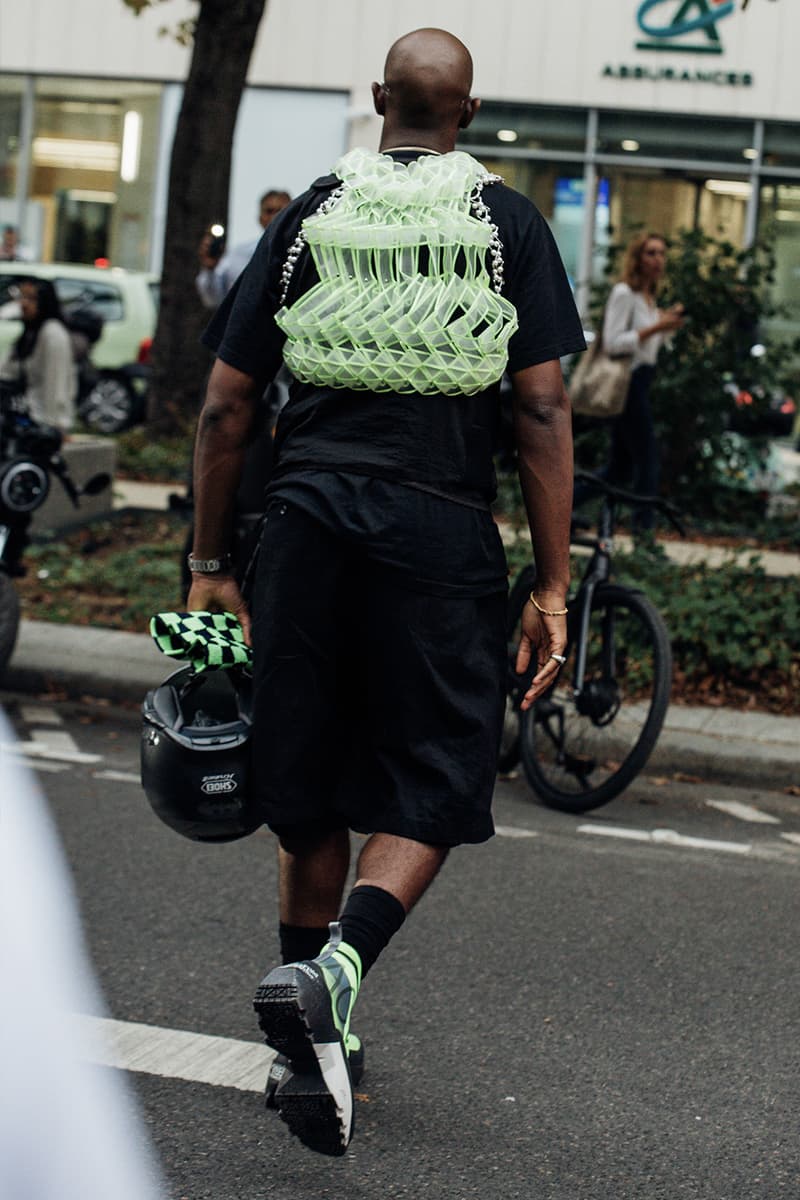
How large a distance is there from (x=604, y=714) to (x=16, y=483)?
2.90 m

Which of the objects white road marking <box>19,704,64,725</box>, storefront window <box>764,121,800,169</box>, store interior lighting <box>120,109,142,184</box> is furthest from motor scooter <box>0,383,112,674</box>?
store interior lighting <box>120,109,142,184</box>

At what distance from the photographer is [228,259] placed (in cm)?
984

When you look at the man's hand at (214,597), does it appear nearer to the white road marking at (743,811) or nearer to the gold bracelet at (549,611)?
the gold bracelet at (549,611)


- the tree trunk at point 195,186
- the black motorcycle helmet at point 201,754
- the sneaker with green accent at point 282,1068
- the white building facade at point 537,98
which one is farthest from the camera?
the white building facade at point 537,98

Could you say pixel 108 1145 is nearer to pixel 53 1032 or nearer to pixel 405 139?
pixel 53 1032

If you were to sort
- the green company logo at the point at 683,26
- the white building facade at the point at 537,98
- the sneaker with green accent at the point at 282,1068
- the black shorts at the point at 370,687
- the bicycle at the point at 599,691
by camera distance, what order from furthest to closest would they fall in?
the white building facade at the point at 537,98, the green company logo at the point at 683,26, the bicycle at the point at 599,691, the sneaker with green accent at the point at 282,1068, the black shorts at the point at 370,687

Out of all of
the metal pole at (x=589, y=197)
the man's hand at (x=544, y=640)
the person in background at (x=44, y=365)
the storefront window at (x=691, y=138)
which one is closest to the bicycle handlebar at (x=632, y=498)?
the man's hand at (x=544, y=640)

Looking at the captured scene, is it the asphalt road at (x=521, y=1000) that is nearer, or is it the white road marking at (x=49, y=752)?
the asphalt road at (x=521, y=1000)

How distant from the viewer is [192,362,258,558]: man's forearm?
11.1 feet

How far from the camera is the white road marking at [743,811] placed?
21.2 feet

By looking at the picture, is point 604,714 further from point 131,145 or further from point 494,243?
point 131,145

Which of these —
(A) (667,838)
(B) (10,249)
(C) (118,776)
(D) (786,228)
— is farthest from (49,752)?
(B) (10,249)

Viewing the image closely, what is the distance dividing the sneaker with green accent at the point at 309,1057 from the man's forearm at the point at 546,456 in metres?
0.89

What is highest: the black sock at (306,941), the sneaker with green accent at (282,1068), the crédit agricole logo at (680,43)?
the crédit agricole logo at (680,43)
